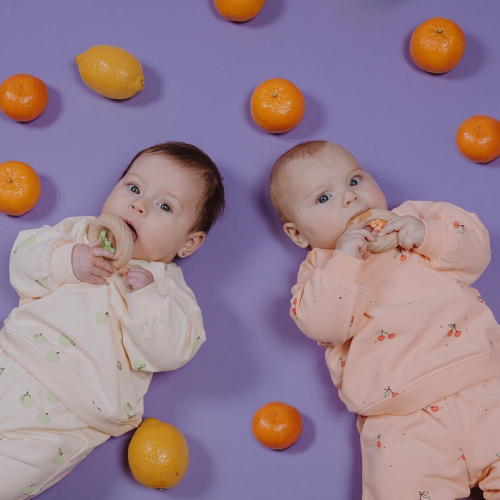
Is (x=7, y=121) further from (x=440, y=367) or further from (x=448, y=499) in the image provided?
(x=448, y=499)

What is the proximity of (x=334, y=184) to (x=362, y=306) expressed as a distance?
34cm

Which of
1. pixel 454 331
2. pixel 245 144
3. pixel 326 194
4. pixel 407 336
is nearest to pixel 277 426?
pixel 407 336

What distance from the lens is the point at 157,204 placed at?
165 cm

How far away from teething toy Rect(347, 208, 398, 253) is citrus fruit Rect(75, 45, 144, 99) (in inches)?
29.9

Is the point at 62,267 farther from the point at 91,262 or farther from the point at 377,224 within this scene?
the point at 377,224

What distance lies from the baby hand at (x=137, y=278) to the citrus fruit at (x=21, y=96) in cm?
60

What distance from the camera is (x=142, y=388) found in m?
1.63

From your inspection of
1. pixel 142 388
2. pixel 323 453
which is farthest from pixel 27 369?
pixel 323 453

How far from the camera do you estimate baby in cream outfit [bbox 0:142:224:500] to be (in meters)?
1.48

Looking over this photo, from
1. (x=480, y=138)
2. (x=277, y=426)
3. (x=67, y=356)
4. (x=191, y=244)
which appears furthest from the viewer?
(x=480, y=138)

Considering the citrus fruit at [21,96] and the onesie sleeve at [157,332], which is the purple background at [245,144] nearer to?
the citrus fruit at [21,96]

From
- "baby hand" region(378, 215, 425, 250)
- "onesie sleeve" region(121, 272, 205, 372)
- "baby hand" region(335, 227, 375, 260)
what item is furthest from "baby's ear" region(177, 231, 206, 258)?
"baby hand" region(378, 215, 425, 250)

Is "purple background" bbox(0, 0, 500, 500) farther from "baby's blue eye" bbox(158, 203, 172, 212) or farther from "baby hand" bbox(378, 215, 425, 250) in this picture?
"baby hand" bbox(378, 215, 425, 250)

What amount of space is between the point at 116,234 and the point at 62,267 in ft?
0.51
